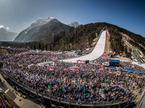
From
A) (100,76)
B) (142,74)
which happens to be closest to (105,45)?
(142,74)

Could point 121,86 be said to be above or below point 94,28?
below

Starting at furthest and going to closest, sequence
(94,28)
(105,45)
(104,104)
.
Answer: (94,28)
(105,45)
(104,104)

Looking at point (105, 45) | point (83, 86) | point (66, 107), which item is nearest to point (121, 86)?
point (83, 86)

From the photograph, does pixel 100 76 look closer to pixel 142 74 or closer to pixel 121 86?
pixel 121 86

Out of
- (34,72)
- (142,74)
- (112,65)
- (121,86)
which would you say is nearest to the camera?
(121,86)

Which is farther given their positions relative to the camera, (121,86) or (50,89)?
(121,86)

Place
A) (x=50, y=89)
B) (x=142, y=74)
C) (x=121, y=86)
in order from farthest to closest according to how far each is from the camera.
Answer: (x=142, y=74), (x=121, y=86), (x=50, y=89)

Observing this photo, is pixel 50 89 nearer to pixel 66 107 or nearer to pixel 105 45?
pixel 66 107

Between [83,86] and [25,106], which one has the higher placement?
[83,86]

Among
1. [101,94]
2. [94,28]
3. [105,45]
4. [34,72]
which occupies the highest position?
[94,28]
